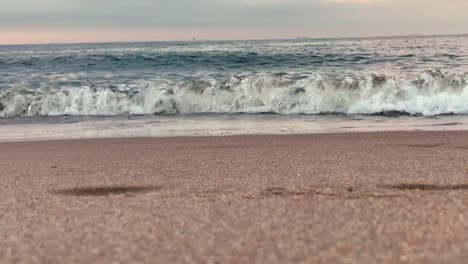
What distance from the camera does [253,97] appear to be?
1216cm

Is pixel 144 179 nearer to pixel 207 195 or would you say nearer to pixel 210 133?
pixel 207 195

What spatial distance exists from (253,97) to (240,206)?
8953 millimetres

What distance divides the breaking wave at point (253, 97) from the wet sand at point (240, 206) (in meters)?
5.70

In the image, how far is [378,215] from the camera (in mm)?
3016

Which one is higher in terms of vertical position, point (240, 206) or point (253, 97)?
point (240, 206)

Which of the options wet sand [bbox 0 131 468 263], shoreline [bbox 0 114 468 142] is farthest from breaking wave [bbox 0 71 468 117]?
wet sand [bbox 0 131 468 263]

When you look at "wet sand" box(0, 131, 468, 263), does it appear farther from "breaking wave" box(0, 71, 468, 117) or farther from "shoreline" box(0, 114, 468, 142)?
"breaking wave" box(0, 71, 468, 117)

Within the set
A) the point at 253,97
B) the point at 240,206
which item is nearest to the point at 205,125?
the point at 253,97

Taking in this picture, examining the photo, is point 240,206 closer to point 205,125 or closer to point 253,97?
point 205,125

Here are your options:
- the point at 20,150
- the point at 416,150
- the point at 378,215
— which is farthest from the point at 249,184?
the point at 20,150

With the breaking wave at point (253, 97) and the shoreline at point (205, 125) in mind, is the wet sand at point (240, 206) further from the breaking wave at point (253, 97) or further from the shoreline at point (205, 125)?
the breaking wave at point (253, 97)

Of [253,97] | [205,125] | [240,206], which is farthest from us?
[253,97]

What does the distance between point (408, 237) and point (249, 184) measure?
1490 millimetres

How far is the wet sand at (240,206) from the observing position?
8.40 feet
